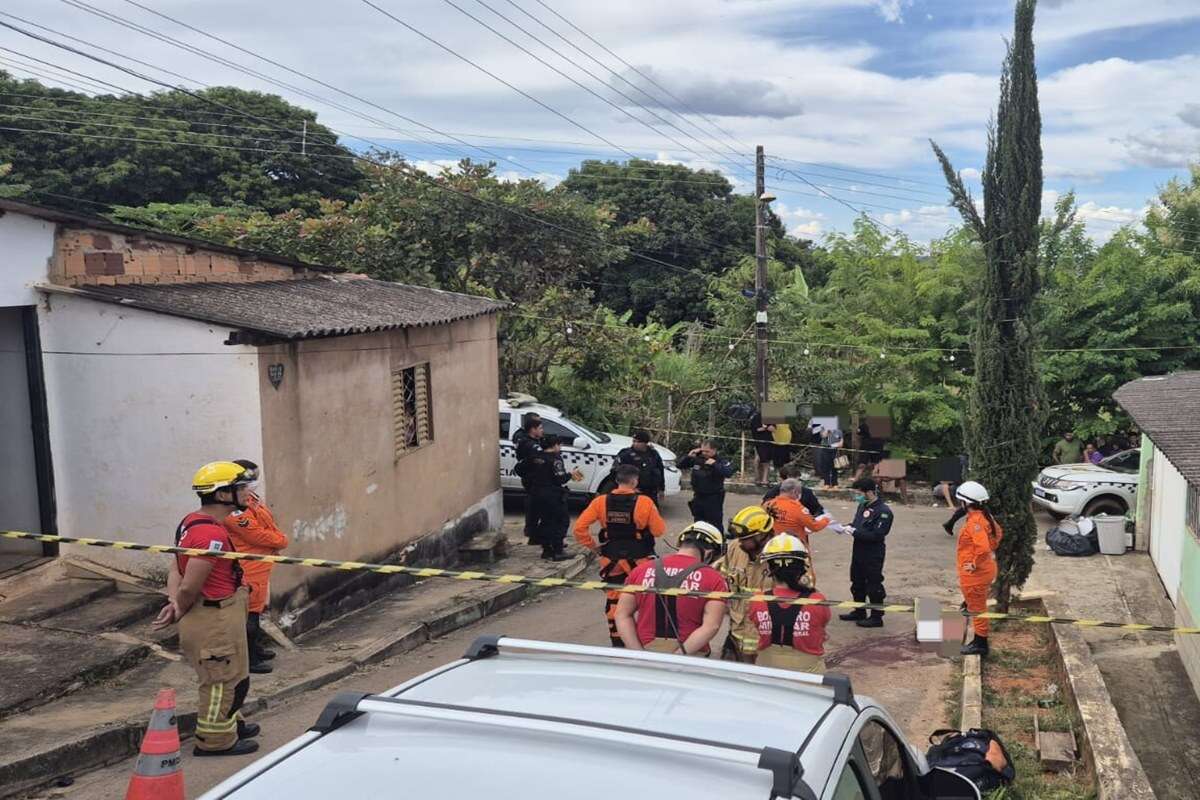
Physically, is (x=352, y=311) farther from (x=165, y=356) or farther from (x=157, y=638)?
(x=157, y=638)

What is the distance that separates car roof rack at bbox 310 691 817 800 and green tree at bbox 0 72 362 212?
95.3ft

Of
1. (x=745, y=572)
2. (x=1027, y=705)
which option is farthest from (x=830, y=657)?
(x=745, y=572)

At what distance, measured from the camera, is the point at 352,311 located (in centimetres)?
1121

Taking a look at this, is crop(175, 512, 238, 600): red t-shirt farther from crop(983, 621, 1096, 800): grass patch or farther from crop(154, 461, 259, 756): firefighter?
crop(983, 621, 1096, 800): grass patch

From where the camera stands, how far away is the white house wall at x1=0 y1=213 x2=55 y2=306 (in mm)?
8727

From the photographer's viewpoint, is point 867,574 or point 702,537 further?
point 867,574

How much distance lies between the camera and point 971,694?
325 inches

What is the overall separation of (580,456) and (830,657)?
7956mm

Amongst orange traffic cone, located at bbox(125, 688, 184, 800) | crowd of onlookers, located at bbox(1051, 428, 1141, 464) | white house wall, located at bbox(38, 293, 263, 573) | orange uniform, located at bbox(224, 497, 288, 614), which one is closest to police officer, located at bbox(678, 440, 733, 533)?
white house wall, located at bbox(38, 293, 263, 573)

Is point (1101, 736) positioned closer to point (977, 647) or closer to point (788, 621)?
point (788, 621)

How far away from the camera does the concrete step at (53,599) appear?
8.42 metres

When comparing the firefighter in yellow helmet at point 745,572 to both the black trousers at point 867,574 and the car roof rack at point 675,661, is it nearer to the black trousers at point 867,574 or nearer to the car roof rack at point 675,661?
the car roof rack at point 675,661

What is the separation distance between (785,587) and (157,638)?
510cm

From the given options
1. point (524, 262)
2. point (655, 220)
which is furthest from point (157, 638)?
point (655, 220)
